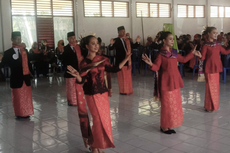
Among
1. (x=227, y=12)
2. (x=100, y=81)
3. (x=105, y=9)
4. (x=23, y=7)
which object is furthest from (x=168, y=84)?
(x=227, y=12)

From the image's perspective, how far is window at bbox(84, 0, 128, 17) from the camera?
12.0m

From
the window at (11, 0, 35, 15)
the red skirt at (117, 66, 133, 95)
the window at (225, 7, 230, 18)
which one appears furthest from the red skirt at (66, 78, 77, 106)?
the window at (225, 7, 230, 18)

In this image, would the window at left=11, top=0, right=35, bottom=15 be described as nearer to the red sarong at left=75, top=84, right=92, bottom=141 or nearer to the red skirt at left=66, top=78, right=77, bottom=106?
the red skirt at left=66, top=78, right=77, bottom=106

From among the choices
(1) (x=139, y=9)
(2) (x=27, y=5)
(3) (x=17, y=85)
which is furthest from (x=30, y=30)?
(3) (x=17, y=85)

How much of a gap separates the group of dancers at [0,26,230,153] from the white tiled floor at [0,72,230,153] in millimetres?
227

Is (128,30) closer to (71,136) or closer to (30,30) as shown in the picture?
(30,30)

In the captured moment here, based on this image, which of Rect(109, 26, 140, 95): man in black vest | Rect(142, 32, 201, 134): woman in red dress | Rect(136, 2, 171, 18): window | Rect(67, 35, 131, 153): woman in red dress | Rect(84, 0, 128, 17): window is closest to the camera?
Rect(67, 35, 131, 153): woman in red dress

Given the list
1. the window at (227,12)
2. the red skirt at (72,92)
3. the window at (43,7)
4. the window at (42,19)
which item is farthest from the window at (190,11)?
the red skirt at (72,92)

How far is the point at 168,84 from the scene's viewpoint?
384 cm

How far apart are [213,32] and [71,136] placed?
2.71 m

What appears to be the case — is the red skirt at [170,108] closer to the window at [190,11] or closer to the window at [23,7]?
the window at [23,7]

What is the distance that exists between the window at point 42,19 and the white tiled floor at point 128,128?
16.0 feet

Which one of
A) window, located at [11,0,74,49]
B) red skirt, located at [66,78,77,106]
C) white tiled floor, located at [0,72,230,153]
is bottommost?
white tiled floor, located at [0,72,230,153]

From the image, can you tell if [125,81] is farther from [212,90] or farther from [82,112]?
[82,112]
